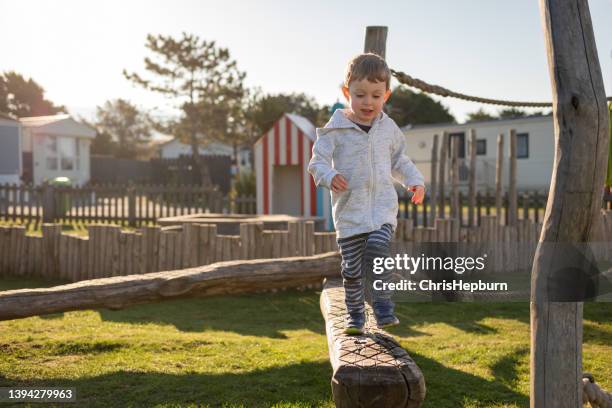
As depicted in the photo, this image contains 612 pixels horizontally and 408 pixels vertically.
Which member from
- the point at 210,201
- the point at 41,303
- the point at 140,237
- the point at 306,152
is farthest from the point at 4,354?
the point at 210,201

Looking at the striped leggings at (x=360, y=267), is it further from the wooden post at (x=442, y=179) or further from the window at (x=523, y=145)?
the window at (x=523, y=145)

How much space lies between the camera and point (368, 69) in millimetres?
3494

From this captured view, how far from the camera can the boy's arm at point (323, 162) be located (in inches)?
140

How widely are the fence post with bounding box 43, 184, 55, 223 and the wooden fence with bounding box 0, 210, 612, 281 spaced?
8.15m

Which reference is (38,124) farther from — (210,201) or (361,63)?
(361,63)

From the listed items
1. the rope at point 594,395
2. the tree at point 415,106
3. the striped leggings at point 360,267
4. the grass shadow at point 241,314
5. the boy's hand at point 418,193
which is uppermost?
the tree at point 415,106

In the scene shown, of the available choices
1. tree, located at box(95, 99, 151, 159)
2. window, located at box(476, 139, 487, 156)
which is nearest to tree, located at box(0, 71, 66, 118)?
tree, located at box(95, 99, 151, 159)

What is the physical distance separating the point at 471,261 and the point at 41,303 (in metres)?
3.62

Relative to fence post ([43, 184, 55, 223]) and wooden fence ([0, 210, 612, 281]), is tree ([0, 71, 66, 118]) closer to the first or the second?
fence post ([43, 184, 55, 223])

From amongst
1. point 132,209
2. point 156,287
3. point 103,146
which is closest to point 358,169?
point 156,287

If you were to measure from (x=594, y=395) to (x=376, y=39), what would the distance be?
3.88m

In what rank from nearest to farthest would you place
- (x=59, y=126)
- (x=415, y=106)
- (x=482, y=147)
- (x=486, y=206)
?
(x=486, y=206)
(x=482, y=147)
(x=59, y=126)
(x=415, y=106)

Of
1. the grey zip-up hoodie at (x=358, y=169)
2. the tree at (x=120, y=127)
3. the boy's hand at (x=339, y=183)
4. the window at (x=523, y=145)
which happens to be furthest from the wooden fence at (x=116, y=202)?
the tree at (x=120, y=127)

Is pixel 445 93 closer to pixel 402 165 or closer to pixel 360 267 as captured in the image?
pixel 402 165
